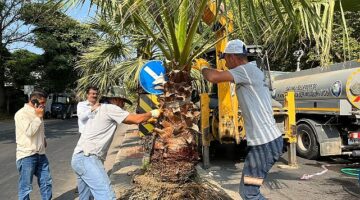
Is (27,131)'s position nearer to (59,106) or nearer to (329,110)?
(329,110)

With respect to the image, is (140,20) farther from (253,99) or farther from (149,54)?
(149,54)

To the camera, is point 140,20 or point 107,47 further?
point 107,47

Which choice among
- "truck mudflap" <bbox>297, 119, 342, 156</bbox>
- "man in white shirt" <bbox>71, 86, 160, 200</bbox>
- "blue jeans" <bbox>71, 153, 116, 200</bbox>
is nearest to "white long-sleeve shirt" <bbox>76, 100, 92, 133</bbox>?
"man in white shirt" <bbox>71, 86, 160, 200</bbox>

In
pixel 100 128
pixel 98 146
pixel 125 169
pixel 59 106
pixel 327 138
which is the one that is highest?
pixel 100 128

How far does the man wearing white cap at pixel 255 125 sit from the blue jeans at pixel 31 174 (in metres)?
3.04

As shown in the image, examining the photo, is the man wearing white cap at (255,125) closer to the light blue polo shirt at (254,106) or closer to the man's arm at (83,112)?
the light blue polo shirt at (254,106)

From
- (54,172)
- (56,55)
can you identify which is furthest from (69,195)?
(56,55)

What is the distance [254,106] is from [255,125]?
0.57 feet

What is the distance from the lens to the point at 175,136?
5.10 meters

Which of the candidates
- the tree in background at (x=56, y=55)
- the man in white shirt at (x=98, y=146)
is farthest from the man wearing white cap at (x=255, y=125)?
the tree in background at (x=56, y=55)

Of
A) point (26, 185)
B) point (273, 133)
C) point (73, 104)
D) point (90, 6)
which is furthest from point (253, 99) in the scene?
point (73, 104)

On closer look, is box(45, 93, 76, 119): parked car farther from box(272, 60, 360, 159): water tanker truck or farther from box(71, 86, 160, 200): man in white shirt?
box(71, 86, 160, 200): man in white shirt

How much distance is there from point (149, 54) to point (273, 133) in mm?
7854

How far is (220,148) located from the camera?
1166 centimetres
